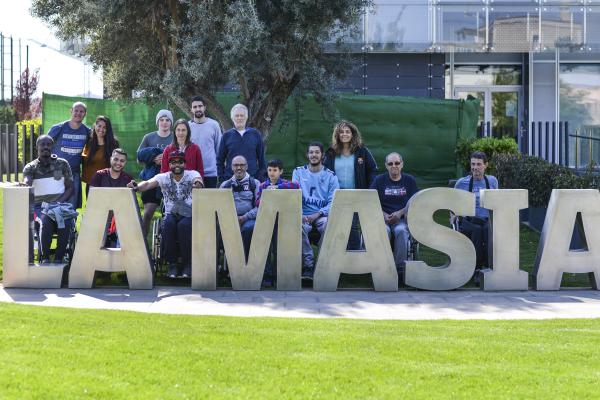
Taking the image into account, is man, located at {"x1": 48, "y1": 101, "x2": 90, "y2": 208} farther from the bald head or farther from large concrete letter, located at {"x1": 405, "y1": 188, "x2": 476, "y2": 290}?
large concrete letter, located at {"x1": 405, "y1": 188, "x2": 476, "y2": 290}

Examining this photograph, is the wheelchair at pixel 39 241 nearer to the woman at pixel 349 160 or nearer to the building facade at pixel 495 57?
the woman at pixel 349 160

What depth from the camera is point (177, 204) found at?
410 inches

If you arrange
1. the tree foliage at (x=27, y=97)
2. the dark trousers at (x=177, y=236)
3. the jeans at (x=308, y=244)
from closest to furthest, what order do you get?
the dark trousers at (x=177, y=236), the jeans at (x=308, y=244), the tree foliage at (x=27, y=97)

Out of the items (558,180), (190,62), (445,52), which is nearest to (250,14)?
(190,62)

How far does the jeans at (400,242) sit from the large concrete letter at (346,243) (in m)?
0.47

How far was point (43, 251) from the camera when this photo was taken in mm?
10461

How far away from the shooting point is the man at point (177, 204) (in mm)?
10305

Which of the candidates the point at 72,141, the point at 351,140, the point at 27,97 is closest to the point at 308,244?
the point at 351,140

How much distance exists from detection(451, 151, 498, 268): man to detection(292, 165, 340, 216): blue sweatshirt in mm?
1414

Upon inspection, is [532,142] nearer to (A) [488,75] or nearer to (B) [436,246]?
(B) [436,246]

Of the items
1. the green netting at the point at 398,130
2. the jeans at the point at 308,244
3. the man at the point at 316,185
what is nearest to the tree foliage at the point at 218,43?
the green netting at the point at 398,130

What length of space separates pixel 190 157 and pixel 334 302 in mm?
2510

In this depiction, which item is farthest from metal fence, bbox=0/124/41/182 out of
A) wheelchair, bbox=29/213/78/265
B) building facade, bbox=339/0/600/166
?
wheelchair, bbox=29/213/78/265

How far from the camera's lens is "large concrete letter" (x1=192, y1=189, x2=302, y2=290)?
9961 millimetres
